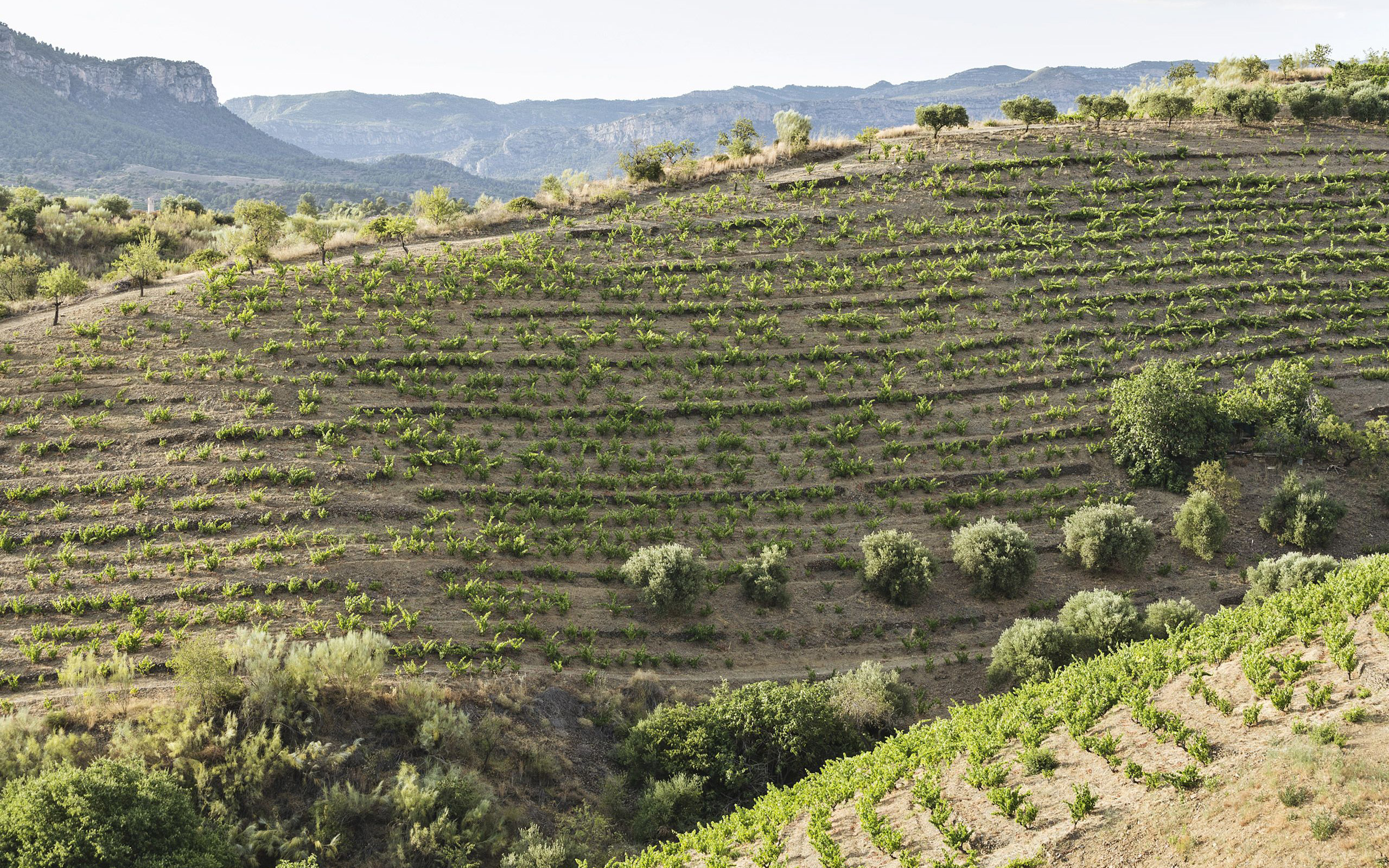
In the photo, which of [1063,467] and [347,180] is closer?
[1063,467]

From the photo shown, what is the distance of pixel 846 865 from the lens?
27.2 feet

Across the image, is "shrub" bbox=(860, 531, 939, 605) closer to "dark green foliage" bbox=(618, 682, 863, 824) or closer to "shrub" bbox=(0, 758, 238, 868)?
"dark green foliage" bbox=(618, 682, 863, 824)

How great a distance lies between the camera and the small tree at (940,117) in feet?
110

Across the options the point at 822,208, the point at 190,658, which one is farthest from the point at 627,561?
the point at 822,208

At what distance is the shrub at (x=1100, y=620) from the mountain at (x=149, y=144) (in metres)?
108

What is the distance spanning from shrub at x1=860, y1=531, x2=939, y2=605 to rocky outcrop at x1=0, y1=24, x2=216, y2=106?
17070 centimetres

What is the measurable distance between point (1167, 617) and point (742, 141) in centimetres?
2701

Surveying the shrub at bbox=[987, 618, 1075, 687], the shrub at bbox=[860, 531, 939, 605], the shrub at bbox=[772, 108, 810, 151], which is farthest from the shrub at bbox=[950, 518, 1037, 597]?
the shrub at bbox=[772, 108, 810, 151]

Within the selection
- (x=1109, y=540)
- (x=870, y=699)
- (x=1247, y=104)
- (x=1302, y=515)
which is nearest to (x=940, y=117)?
(x=1247, y=104)

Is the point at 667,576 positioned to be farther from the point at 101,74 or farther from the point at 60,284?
the point at 101,74

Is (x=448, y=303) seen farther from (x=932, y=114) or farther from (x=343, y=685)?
(x=932, y=114)

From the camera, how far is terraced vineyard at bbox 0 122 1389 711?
14.1 m

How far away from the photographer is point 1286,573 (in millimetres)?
14719

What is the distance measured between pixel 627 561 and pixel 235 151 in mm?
180841
